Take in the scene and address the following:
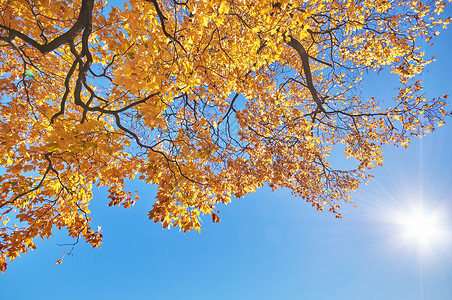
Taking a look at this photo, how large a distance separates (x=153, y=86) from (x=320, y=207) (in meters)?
8.50

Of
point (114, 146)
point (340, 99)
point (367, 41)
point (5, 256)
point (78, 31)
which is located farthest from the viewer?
point (340, 99)

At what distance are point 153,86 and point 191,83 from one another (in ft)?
2.29

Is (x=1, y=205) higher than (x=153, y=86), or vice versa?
(x=153, y=86)

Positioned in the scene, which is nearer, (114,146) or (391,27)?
(114,146)

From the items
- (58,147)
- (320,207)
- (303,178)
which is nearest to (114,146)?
(58,147)

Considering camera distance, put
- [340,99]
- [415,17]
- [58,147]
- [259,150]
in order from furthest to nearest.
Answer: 1. [340,99]
2. [259,150]
3. [415,17]
4. [58,147]

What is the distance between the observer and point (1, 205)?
3566 millimetres

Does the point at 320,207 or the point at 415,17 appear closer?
the point at 415,17

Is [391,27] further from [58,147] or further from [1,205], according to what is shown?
[1,205]

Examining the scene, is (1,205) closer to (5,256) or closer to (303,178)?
(5,256)

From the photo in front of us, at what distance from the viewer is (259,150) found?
7.57 metres

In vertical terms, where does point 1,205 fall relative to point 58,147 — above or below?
below

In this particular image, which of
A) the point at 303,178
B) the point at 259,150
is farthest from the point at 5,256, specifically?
the point at 303,178

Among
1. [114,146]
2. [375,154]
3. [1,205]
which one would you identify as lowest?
[1,205]
